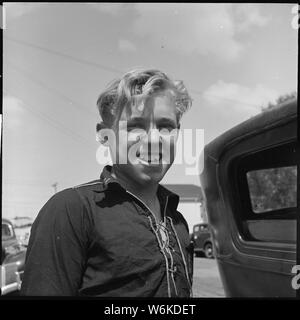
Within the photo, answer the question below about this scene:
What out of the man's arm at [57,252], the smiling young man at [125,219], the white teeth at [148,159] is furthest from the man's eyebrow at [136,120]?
the man's arm at [57,252]

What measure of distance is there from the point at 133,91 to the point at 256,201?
31.2 inches

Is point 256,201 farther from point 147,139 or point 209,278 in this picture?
point 147,139

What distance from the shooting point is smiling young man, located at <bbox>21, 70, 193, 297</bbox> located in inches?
51.7

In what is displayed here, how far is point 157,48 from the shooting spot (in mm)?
1515

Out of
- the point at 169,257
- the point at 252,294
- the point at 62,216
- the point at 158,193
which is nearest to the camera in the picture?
the point at 62,216

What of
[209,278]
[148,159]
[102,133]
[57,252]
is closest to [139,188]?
[148,159]

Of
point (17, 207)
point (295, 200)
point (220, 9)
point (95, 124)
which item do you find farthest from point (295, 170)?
point (17, 207)

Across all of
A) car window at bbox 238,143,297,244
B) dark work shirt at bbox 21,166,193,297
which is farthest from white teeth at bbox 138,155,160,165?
car window at bbox 238,143,297,244

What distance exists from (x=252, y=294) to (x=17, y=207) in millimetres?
901

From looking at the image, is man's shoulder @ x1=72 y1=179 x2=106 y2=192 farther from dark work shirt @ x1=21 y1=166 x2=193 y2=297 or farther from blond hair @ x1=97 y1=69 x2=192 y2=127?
blond hair @ x1=97 y1=69 x2=192 y2=127

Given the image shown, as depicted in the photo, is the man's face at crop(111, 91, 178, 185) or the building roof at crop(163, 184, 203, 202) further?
the building roof at crop(163, 184, 203, 202)

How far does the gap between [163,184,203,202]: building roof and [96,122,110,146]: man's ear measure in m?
0.26

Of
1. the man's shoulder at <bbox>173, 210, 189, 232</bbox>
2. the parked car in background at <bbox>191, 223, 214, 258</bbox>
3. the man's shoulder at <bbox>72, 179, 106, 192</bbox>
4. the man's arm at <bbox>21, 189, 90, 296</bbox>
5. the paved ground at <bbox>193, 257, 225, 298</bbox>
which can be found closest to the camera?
the man's arm at <bbox>21, 189, 90, 296</bbox>
